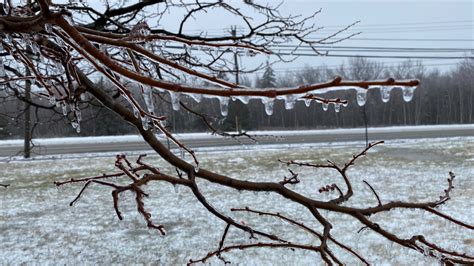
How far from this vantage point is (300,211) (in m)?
8.04

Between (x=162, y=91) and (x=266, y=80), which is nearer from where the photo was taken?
(x=162, y=91)

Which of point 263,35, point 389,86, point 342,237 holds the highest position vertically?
point 263,35

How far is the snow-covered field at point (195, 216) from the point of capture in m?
5.79

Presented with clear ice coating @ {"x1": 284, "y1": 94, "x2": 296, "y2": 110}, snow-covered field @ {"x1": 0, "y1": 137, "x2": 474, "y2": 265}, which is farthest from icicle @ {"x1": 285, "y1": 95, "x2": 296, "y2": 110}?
snow-covered field @ {"x1": 0, "y1": 137, "x2": 474, "y2": 265}

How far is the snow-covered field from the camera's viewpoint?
5.79 meters

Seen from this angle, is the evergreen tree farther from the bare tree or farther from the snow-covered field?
the snow-covered field

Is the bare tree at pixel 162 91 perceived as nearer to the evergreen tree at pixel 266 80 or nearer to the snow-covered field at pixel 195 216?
the evergreen tree at pixel 266 80

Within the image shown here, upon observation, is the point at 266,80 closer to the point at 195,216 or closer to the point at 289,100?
the point at 195,216

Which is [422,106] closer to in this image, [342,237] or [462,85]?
[462,85]

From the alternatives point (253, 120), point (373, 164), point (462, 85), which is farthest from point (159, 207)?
point (462, 85)

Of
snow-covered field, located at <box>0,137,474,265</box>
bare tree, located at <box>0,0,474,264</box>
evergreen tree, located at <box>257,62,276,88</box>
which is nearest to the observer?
bare tree, located at <box>0,0,474,264</box>

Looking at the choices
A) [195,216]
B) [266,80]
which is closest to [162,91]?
[266,80]

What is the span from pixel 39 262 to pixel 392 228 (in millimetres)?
4942

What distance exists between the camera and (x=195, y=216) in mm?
7820
